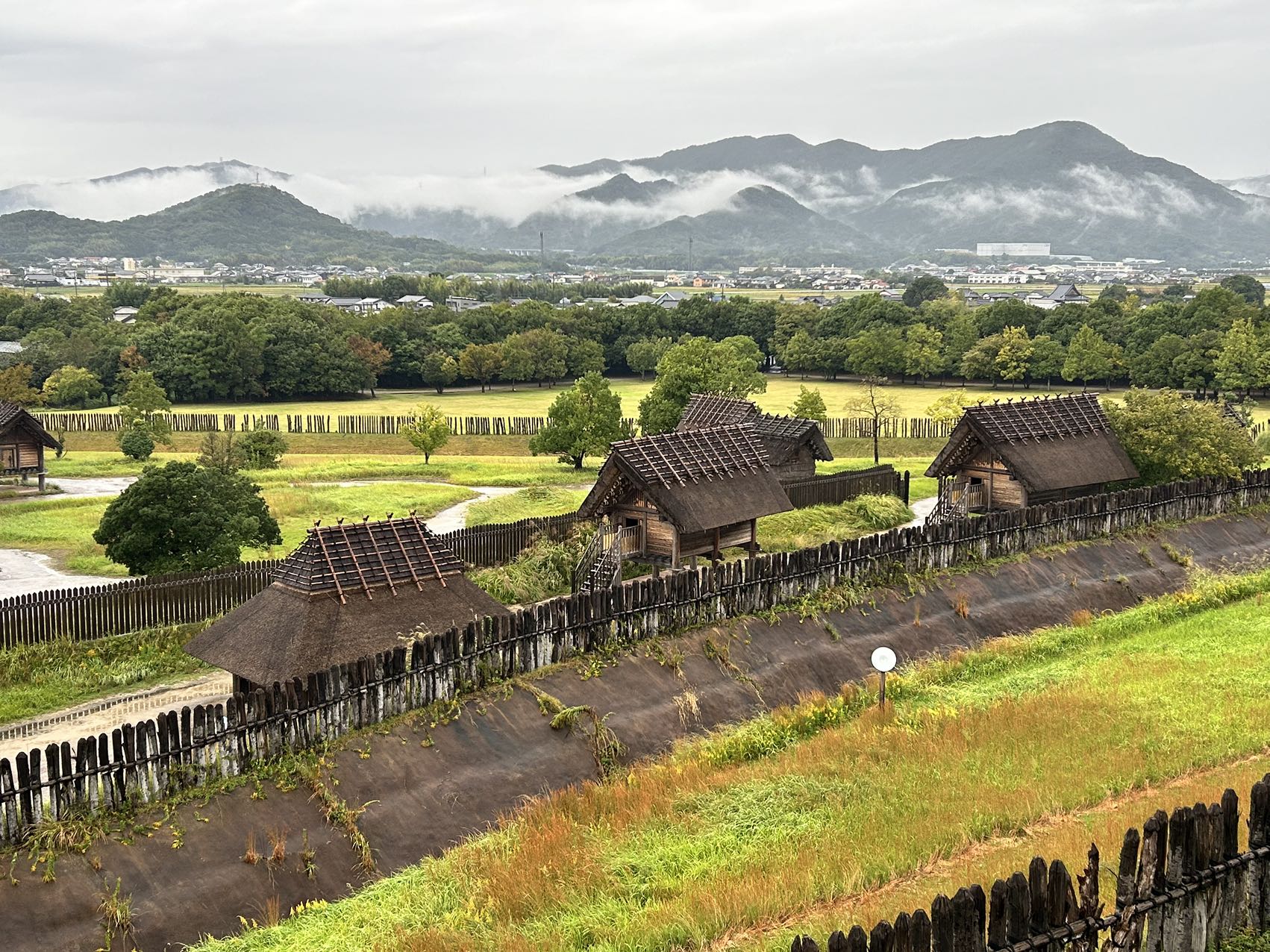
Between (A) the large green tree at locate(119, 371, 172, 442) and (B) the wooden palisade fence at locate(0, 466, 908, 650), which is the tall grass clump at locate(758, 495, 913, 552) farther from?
(A) the large green tree at locate(119, 371, 172, 442)

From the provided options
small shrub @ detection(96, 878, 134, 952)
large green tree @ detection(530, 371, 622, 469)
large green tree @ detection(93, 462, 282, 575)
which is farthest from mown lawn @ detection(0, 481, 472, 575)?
small shrub @ detection(96, 878, 134, 952)

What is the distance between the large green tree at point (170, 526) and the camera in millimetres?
28062

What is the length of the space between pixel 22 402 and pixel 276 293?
124127 mm

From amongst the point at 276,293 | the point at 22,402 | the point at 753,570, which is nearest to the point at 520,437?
the point at 22,402

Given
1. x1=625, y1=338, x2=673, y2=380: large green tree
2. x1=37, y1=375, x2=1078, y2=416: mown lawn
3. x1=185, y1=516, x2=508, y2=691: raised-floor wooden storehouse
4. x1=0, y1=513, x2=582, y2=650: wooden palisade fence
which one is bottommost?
x1=0, y1=513, x2=582, y2=650: wooden palisade fence

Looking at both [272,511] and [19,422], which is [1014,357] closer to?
[272,511]

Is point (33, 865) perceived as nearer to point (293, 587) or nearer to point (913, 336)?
point (293, 587)

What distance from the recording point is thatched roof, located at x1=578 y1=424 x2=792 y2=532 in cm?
2833

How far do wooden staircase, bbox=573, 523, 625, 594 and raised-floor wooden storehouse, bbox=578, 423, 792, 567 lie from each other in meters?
0.26

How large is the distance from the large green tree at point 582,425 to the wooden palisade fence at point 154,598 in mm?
20408

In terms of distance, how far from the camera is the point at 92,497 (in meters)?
45.1

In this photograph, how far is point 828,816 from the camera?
14.1m

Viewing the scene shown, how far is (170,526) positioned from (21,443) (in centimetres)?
2298

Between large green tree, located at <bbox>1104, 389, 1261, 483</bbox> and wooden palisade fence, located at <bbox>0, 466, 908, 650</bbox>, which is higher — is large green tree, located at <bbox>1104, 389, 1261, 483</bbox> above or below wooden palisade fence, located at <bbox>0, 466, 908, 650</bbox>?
above
